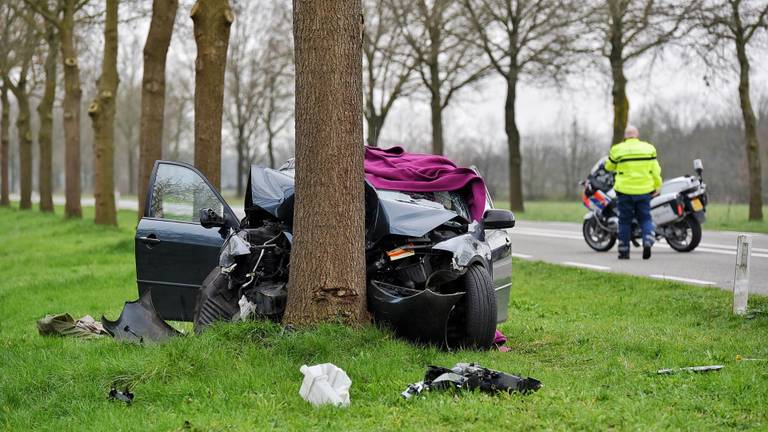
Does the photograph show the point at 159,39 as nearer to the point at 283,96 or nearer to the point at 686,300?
the point at 686,300

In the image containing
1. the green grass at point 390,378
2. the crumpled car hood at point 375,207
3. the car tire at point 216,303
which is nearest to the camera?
the green grass at point 390,378

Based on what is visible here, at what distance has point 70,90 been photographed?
24234 mm

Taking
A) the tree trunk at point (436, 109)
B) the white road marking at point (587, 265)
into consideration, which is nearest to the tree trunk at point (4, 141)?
the tree trunk at point (436, 109)

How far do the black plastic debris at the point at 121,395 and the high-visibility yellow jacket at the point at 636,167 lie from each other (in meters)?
9.29

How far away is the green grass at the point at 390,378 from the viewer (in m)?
4.56

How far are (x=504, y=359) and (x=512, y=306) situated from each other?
3.68 meters

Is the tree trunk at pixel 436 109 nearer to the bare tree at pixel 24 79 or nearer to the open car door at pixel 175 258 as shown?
the bare tree at pixel 24 79

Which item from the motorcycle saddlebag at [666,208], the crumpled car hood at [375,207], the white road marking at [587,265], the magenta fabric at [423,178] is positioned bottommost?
the white road marking at [587,265]

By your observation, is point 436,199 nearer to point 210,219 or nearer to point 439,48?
point 210,219

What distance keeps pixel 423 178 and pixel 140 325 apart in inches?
100

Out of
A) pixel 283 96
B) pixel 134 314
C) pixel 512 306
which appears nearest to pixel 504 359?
pixel 134 314

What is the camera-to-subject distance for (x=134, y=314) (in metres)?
6.89

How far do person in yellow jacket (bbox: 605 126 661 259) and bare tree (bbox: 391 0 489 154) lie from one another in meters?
13.3

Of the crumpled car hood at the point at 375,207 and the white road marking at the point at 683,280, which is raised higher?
the crumpled car hood at the point at 375,207
